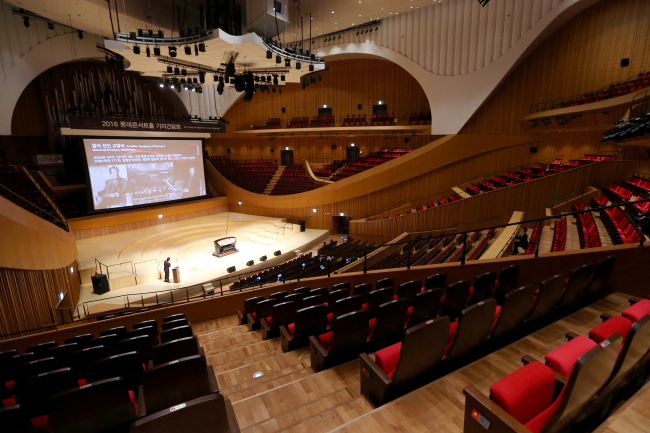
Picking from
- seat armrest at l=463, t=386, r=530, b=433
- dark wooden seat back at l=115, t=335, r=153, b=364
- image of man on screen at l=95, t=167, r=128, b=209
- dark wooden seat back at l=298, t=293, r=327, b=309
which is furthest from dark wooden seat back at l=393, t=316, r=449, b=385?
image of man on screen at l=95, t=167, r=128, b=209

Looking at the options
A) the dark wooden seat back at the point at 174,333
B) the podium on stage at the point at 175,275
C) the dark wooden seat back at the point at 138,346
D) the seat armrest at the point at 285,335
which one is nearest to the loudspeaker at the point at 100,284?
the podium on stage at the point at 175,275

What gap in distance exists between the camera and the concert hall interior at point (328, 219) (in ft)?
6.42

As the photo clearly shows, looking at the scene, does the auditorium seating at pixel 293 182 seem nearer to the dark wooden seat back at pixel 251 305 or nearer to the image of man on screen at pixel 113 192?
the image of man on screen at pixel 113 192

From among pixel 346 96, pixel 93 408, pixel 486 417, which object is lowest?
pixel 93 408

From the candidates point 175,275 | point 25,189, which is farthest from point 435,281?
point 25,189

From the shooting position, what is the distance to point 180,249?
1255cm

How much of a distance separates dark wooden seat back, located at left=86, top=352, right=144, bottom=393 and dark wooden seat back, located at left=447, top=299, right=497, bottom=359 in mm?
2481

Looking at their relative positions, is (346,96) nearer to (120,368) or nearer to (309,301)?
(309,301)

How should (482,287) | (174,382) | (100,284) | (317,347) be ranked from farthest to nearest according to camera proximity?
(100,284) < (482,287) < (317,347) < (174,382)

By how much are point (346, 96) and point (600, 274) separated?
17.6m

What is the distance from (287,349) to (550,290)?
2527 mm

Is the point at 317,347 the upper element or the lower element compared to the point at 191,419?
lower

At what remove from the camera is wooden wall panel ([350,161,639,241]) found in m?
11.0

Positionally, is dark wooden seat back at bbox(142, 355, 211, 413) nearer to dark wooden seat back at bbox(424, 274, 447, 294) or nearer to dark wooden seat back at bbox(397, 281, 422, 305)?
dark wooden seat back at bbox(397, 281, 422, 305)
